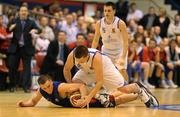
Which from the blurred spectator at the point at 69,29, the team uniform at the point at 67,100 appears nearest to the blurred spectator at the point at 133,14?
the blurred spectator at the point at 69,29

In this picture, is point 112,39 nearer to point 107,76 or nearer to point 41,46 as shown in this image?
point 107,76

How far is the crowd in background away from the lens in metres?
12.2

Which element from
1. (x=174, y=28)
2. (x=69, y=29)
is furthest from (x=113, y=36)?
(x=174, y=28)

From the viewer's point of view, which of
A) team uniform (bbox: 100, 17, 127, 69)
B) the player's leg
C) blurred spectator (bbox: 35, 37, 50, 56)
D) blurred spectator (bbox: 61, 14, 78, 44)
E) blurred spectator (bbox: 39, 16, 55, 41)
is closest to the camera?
the player's leg

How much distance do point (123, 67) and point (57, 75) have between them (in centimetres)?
387

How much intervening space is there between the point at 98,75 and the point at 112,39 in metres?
1.49

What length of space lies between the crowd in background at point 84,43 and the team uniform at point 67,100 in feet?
13.7

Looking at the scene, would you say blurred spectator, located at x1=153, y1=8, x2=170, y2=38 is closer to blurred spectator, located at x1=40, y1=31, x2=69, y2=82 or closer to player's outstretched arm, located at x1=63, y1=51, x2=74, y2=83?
blurred spectator, located at x1=40, y1=31, x2=69, y2=82

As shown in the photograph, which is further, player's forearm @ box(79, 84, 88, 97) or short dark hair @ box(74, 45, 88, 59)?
player's forearm @ box(79, 84, 88, 97)

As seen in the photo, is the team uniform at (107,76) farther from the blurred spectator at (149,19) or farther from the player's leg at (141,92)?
the blurred spectator at (149,19)

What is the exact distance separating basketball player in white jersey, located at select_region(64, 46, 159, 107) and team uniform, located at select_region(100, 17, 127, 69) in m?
0.86

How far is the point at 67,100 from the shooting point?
762cm

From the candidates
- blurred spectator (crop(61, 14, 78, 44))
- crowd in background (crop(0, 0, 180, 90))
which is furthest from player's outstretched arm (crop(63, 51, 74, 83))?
blurred spectator (crop(61, 14, 78, 44))

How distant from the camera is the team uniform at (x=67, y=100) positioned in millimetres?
7508
